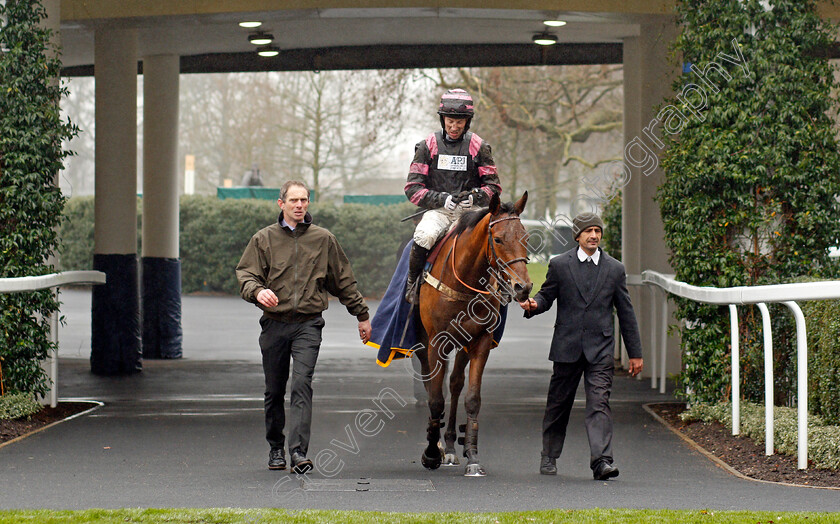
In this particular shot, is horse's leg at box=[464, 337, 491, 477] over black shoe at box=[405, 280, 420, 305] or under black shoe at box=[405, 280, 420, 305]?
under

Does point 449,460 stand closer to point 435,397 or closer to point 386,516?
point 435,397

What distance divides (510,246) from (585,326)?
0.97 metres

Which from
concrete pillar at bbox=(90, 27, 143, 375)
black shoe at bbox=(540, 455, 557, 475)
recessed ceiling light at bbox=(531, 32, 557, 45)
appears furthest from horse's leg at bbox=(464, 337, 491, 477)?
recessed ceiling light at bbox=(531, 32, 557, 45)

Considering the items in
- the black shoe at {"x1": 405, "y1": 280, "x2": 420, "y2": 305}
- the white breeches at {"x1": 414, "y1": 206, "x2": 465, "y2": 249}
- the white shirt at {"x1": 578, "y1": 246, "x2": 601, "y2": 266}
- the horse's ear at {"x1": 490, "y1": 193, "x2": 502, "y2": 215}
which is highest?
the horse's ear at {"x1": 490, "y1": 193, "x2": 502, "y2": 215}

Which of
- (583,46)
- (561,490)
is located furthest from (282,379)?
(583,46)

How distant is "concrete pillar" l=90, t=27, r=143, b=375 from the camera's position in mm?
13672

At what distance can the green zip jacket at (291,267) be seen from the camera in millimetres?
7613

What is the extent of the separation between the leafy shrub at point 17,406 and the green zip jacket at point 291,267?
289cm

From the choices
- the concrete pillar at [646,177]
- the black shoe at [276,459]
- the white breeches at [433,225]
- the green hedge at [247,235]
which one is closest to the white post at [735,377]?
the white breeches at [433,225]

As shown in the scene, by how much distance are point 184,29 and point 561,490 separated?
949 centimetres

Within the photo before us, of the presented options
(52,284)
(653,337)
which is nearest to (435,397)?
(52,284)

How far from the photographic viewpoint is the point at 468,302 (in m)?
7.68

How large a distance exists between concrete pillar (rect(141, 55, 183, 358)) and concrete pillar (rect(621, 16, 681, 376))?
246 inches

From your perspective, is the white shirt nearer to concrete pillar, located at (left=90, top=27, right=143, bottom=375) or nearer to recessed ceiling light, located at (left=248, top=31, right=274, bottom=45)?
concrete pillar, located at (left=90, top=27, right=143, bottom=375)
